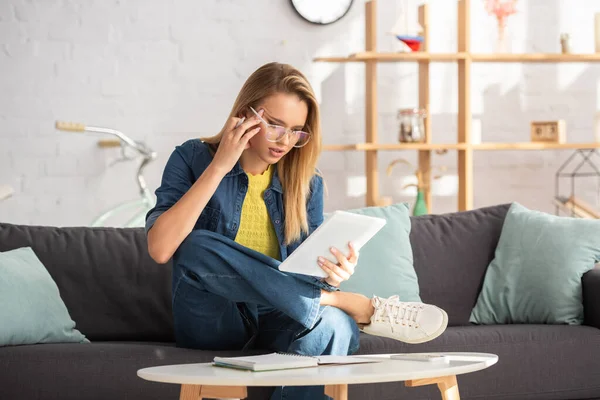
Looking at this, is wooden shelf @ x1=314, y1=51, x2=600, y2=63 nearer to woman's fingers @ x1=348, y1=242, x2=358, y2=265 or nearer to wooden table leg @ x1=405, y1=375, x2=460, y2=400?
woman's fingers @ x1=348, y1=242, x2=358, y2=265

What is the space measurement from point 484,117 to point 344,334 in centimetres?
303

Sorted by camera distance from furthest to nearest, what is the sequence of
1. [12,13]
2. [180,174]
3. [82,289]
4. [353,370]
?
[12,13], [82,289], [180,174], [353,370]

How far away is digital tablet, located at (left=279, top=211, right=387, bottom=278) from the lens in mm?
1975

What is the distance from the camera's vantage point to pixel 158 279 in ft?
9.46

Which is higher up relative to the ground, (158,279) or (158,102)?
(158,102)

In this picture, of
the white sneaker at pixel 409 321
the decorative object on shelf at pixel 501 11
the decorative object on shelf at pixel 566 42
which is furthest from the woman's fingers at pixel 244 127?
the decorative object on shelf at pixel 566 42

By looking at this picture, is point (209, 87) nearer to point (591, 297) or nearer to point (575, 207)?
point (575, 207)

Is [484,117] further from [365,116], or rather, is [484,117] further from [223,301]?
[223,301]

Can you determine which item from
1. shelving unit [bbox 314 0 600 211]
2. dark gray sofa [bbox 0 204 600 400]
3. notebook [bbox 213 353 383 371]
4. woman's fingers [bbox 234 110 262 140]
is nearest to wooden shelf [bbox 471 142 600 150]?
shelving unit [bbox 314 0 600 211]

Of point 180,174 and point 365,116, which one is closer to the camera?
point 180,174

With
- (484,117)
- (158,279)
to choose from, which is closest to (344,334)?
(158,279)

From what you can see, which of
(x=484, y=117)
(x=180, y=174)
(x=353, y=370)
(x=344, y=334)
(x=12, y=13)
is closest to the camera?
(x=353, y=370)

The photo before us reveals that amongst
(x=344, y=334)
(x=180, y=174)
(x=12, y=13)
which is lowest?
(x=344, y=334)

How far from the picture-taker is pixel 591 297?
286 centimetres
